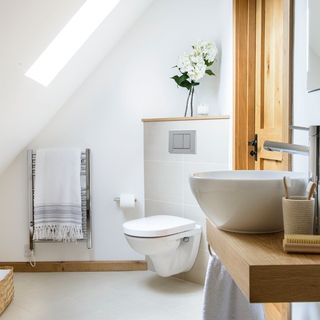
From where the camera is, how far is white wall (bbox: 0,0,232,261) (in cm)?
337

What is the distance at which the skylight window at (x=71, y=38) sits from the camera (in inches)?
106

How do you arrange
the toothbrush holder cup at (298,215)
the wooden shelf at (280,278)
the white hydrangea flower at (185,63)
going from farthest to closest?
the white hydrangea flower at (185,63) < the toothbrush holder cup at (298,215) < the wooden shelf at (280,278)

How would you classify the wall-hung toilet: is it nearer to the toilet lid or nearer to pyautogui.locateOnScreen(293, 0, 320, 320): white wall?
the toilet lid

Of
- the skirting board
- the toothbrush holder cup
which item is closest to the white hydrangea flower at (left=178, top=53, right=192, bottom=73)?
the skirting board

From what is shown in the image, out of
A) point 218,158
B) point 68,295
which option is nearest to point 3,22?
point 218,158

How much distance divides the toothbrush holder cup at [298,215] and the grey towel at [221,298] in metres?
0.55

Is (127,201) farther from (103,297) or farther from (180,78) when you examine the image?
(180,78)

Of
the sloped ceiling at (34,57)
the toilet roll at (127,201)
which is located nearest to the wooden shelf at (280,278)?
the sloped ceiling at (34,57)

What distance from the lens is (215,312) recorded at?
4.71ft

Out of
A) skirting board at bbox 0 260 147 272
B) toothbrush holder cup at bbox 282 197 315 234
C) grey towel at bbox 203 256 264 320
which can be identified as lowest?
skirting board at bbox 0 260 147 272

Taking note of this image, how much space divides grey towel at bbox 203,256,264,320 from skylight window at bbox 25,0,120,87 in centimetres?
180

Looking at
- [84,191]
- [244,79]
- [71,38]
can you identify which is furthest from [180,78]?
[84,191]

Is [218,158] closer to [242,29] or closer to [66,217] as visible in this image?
[242,29]

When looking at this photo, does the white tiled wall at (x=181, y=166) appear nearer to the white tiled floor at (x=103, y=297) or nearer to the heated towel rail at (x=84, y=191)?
the white tiled floor at (x=103, y=297)
